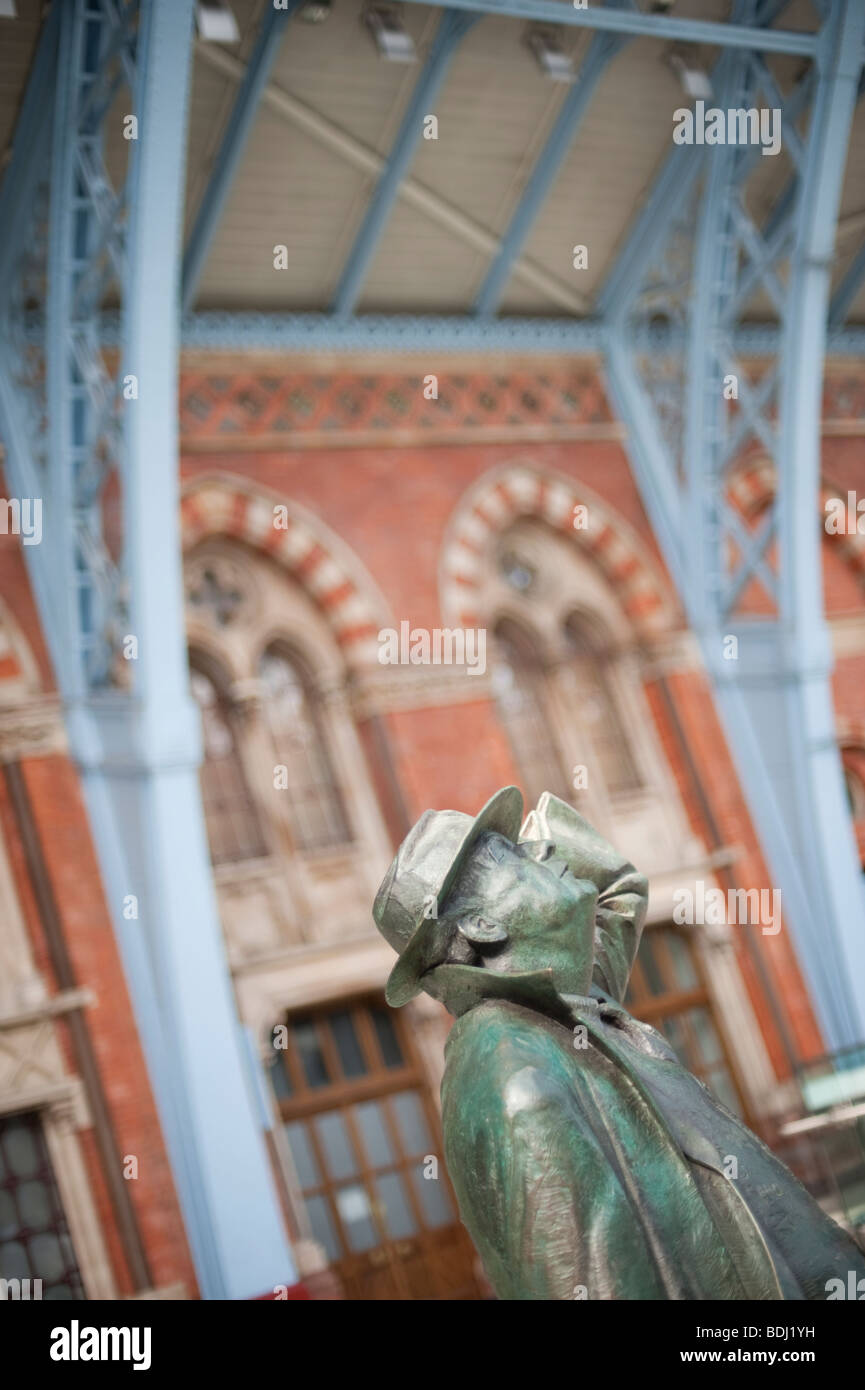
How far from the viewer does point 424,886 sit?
2.25 m

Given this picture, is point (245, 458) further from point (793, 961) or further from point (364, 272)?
point (793, 961)

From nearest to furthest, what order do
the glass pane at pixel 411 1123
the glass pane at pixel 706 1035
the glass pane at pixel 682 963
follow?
the glass pane at pixel 411 1123 → the glass pane at pixel 706 1035 → the glass pane at pixel 682 963

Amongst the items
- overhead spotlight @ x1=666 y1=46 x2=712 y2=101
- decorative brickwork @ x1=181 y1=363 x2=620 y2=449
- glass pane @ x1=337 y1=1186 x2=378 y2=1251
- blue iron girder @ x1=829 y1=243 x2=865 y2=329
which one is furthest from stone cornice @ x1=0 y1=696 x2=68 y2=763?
blue iron girder @ x1=829 y1=243 x2=865 y2=329

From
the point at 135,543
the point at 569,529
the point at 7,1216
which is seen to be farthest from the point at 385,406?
the point at 7,1216

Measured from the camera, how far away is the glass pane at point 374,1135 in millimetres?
9789

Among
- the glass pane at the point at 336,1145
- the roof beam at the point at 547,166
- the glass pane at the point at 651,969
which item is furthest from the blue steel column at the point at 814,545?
the glass pane at the point at 336,1145

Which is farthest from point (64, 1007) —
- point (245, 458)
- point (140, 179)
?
point (140, 179)

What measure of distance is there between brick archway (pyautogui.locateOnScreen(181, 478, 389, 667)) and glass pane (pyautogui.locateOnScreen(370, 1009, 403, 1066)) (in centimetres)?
244

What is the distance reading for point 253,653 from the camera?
10422mm

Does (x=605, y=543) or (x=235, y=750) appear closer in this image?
(x=235, y=750)

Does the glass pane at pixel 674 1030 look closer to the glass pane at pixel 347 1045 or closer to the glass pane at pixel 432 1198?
the glass pane at pixel 432 1198

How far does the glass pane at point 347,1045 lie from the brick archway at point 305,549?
2.46 m

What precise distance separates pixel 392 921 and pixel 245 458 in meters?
8.58

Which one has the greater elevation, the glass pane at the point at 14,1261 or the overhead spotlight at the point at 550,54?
the overhead spotlight at the point at 550,54
